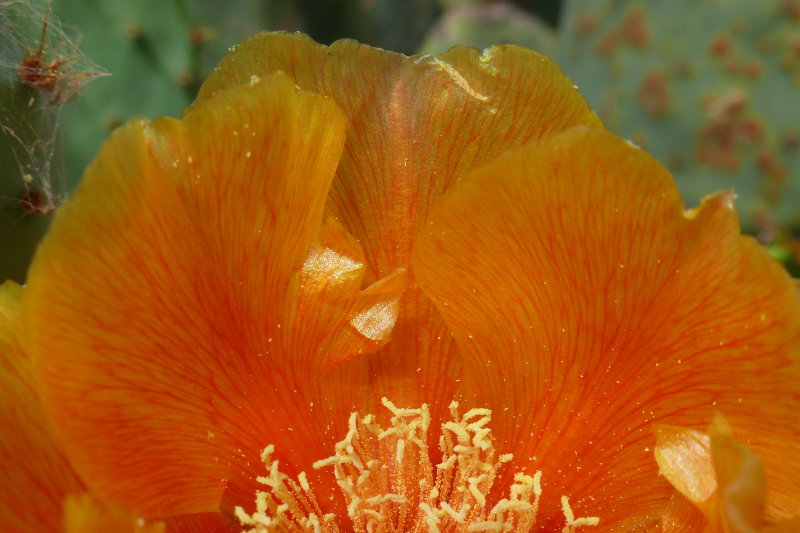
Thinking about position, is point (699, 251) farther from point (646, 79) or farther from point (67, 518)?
point (646, 79)

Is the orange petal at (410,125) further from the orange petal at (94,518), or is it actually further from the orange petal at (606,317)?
the orange petal at (94,518)

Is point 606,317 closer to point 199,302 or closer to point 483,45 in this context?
point 199,302

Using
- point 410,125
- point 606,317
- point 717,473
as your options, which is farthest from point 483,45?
point 717,473

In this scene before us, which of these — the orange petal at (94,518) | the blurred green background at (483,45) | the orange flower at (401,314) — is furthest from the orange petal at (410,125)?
the orange petal at (94,518)

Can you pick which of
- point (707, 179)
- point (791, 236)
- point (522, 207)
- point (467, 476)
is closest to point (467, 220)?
point (522, 207)

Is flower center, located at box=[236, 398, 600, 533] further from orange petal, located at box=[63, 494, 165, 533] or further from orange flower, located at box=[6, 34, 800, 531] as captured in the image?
orange petal, located at box=[63, 494, 165, 533]

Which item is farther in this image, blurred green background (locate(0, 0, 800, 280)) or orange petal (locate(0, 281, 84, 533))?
blurred green background (locate(0, 0, 800, 280))

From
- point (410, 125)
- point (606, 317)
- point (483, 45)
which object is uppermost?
point (483, 45)

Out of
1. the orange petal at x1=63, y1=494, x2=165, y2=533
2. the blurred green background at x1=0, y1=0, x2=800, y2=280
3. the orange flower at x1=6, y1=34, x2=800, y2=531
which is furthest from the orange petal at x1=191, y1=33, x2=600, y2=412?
the orange petal at x1=63, y1=494, x2=165, y2=533
